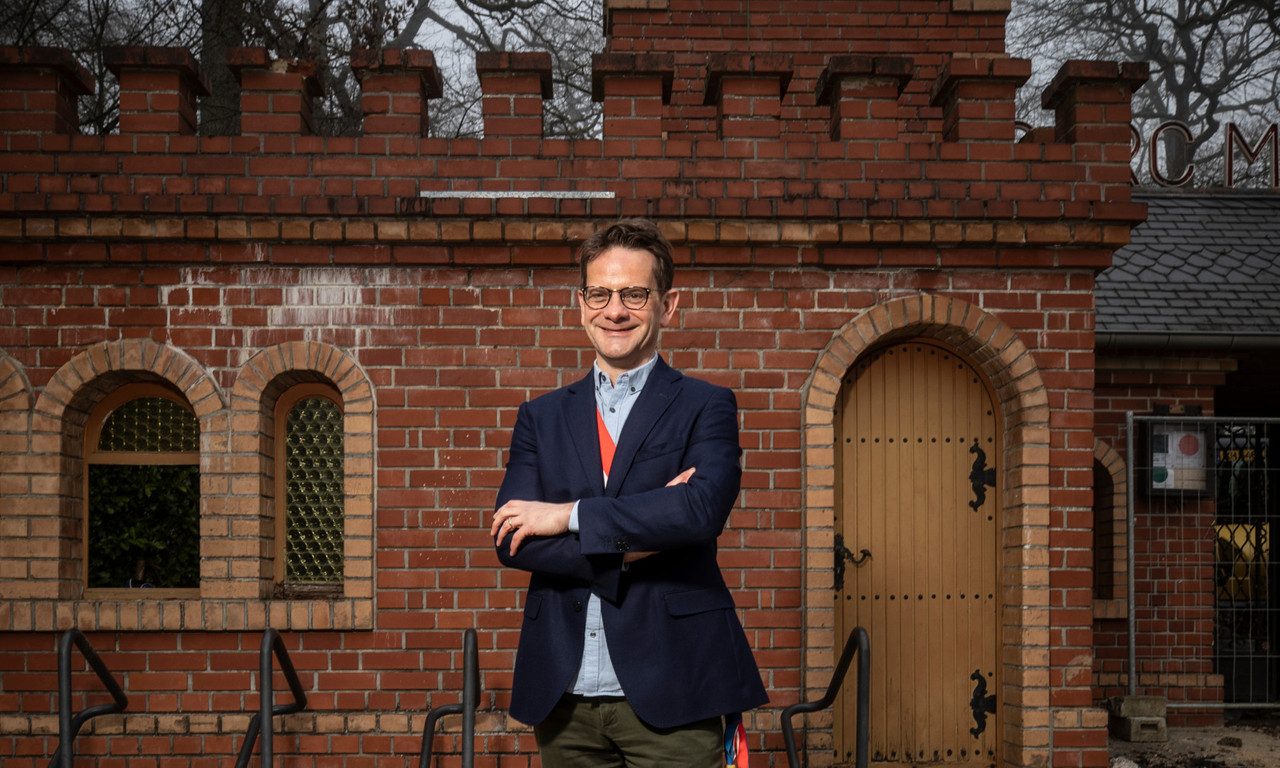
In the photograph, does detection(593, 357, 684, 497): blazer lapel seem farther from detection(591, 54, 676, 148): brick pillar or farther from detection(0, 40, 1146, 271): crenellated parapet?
detection(591, 54, 676, 148): brick pillar

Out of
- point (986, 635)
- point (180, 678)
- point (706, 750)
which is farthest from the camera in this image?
point (986, 635)

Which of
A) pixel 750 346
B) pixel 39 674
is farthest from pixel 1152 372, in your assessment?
pixel 39 674

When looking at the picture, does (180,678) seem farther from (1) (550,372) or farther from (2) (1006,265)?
(2) (1006,265)

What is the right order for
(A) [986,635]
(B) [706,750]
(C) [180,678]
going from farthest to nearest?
(A) [986,635]
(C) [180,678]
(B) [706,750]

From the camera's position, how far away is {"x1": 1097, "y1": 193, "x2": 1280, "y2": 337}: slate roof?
7770 mm

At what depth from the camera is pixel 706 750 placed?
2.32 meters

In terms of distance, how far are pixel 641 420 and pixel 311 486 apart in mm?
3249

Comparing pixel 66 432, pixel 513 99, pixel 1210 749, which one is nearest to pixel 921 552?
pixel 513 99

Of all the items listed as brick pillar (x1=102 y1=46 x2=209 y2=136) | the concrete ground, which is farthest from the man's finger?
the concrete ground

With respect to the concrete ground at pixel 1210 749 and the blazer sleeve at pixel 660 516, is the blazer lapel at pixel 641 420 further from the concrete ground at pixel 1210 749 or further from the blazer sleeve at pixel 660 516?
the concrete ground at pixel 1210 749

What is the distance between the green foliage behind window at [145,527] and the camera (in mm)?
5133

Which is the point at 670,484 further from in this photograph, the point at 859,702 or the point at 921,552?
the point at 921,552

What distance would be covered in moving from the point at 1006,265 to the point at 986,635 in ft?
6.22

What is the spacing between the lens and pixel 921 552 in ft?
17.0
